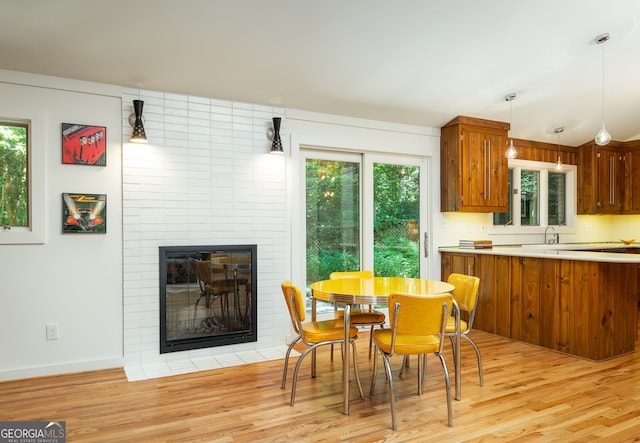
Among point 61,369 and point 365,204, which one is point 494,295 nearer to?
point 365,204

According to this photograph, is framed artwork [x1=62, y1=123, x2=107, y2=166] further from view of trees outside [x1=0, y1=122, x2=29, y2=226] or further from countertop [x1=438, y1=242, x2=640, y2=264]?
countertop [x1=438, y1=242, x2=640, y2=264]

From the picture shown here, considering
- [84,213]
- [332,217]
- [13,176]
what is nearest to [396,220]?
[332,217]

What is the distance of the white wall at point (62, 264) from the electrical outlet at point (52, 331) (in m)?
0.03

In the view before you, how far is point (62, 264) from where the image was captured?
3613 millimetres

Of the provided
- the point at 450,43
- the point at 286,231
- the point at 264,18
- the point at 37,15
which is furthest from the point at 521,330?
the point at 37,15

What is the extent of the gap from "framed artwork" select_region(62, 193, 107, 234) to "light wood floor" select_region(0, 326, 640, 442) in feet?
3.86

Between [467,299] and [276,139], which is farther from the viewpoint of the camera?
[276,139]

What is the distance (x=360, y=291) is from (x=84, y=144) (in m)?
2.55

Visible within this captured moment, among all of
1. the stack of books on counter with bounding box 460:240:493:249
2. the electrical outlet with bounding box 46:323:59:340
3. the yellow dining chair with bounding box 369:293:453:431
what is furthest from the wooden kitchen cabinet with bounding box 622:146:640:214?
the electrical outlet with bounding box 46:323:59:340

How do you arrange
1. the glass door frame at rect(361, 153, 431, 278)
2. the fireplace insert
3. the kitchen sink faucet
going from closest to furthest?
1. the fireplace insert
2. the glass door frame at rect(361, 153, 431, 278)
3. the kitchen sink faucet

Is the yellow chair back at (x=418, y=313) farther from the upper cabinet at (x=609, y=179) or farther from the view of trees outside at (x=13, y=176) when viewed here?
the upper cabinet at (x=609, y=179)

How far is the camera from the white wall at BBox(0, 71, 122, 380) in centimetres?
346

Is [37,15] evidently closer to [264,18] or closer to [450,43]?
[264,18]

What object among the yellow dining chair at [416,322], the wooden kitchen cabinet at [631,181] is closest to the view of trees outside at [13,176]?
the yellow dining chair at [416,322]
